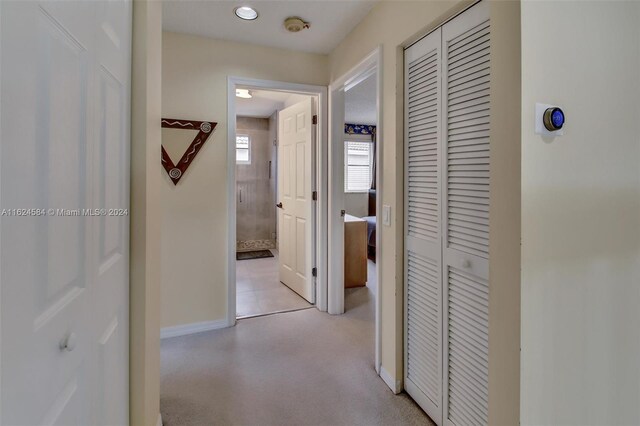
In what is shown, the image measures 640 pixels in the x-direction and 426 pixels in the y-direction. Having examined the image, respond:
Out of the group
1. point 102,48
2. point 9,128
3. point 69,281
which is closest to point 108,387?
point 69,281

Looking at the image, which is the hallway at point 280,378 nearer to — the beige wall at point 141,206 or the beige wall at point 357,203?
the beige wall at point 141,206

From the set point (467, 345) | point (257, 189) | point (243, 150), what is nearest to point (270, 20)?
point (467, 345)

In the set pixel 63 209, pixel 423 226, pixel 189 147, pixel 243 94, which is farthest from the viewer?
pixel 243 94

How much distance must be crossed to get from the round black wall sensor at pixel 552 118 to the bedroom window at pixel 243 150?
5396 mm

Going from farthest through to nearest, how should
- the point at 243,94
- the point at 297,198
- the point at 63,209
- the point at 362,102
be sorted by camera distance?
1. the point at 362,102
2. the point at 243,94
3. the point at 297,198
4. the point at 63,209

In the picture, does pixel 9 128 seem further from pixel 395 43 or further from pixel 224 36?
pixel 224 36

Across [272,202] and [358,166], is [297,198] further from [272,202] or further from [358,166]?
[358,166]

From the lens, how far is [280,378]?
211cm

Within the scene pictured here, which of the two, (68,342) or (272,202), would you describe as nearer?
(68,342)

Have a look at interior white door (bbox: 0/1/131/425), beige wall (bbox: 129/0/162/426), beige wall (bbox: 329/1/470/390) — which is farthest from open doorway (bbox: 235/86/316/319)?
interior white door (bbox: 0/1/131/425)

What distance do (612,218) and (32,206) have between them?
1706 mm

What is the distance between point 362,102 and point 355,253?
91.3 inches

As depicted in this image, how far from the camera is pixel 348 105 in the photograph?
510cm

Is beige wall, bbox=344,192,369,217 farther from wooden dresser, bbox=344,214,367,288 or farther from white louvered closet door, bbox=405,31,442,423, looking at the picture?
white louvered closet door, bbox=405,31,442,423
